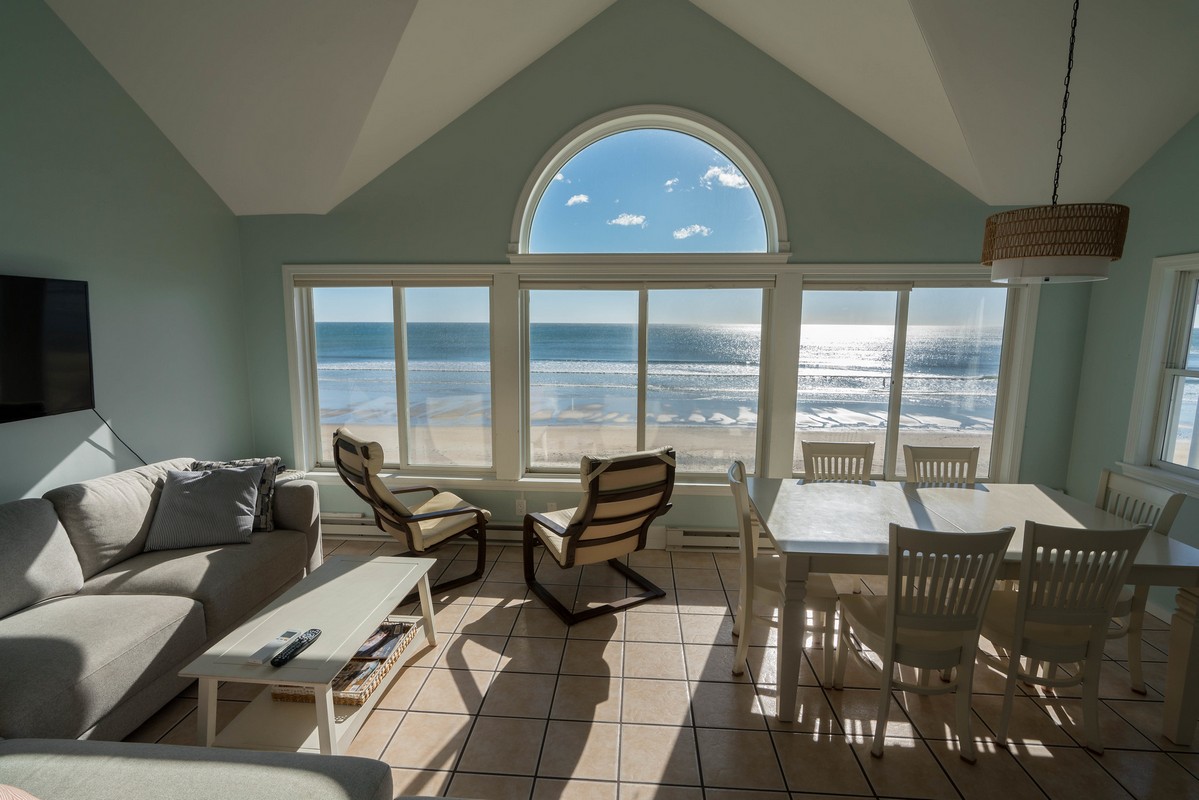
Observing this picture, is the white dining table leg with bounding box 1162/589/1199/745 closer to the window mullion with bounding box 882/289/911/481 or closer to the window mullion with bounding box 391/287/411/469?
the window mullion with bounding box 882/289/911/481

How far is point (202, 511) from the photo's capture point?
277 cm

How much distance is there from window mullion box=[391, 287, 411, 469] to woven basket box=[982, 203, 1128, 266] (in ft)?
11.6

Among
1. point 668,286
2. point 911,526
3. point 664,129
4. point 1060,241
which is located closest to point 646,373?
point 668,286

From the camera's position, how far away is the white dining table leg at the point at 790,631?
81.9 inches

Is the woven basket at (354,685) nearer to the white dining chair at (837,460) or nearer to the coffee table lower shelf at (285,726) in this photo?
the coffee table lower shelf at (285,726)

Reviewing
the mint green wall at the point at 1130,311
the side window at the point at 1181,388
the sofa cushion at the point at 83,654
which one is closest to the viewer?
the sofa cushion at the point at 83,654

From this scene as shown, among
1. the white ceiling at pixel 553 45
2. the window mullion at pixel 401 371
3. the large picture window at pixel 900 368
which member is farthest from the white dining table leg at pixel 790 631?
the window mullion at pixel 401 371

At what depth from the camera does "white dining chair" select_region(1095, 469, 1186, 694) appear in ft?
7.48

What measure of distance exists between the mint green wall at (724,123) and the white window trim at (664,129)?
0.06 metres

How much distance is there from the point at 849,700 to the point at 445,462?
298cm

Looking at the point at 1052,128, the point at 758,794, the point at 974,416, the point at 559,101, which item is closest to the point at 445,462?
the point at 559,101

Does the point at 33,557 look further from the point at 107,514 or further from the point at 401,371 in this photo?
the point at 401,371

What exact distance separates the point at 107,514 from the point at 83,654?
2.98 ft

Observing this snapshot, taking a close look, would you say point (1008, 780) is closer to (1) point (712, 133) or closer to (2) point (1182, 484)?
(2) point (1182, 484)
